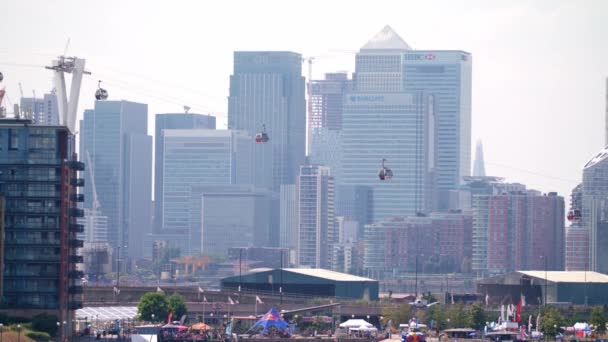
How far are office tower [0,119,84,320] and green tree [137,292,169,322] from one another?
29.0m

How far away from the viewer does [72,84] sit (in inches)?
6412

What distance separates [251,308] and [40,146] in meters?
54.3

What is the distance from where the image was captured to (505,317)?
17712 cm

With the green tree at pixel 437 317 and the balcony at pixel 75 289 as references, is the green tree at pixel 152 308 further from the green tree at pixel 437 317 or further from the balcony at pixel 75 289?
the green tree at pixel 437 317

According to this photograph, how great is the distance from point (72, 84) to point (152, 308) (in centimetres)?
2272

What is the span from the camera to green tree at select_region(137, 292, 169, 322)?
173 m

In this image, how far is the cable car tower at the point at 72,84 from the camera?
162250mm

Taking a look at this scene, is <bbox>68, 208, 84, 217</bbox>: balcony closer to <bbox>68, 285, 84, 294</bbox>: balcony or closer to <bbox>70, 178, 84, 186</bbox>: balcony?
<bbox>70, 178, 84, 186</bbox>: balcony

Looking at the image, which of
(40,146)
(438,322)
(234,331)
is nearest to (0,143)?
(40,146)

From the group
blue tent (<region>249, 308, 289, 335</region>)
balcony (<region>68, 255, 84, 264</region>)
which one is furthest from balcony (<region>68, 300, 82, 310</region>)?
blue tent (<region>249, 308, 289, 335</region>)

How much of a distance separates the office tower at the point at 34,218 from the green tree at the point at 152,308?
29.0 m

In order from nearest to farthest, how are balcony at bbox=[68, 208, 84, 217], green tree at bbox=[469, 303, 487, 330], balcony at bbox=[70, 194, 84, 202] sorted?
balcony at bbox=[68, 208, 84, 217] < balcony at bbox=[70, 194, 84, 202] < green tree at bbox=[469, 303, 487, 330]

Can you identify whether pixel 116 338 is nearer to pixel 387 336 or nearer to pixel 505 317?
pixel 387 336

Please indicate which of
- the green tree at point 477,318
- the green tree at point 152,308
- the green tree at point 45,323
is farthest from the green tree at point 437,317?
the green tree at point 45,323
